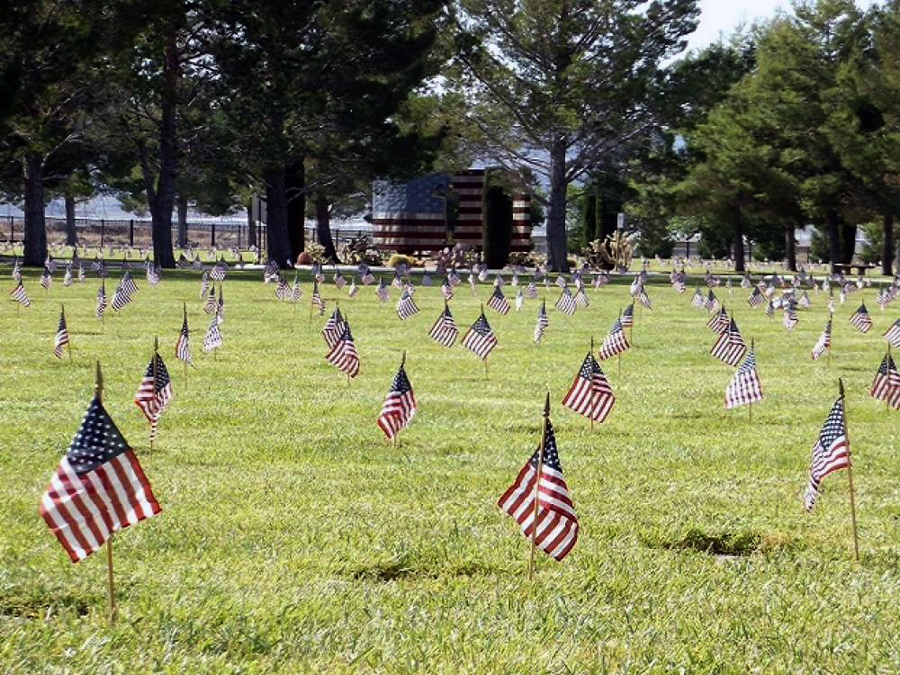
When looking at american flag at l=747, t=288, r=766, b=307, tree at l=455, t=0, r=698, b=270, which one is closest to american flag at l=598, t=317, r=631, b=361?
american flag at l=747, t=288, r=766, b=307

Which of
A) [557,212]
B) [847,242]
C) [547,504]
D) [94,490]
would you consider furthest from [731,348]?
[847,242]

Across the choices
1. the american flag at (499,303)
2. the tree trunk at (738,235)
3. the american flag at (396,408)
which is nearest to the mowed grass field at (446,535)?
the american flag at (396,408)

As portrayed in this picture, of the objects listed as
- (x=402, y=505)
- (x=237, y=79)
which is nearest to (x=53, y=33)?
(x=237, y=79)

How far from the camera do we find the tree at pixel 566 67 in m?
64.8

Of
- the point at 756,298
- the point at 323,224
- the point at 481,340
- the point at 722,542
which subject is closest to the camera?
the point at 722,542

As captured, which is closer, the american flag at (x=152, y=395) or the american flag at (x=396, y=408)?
the american flag at (x=152, y=395)

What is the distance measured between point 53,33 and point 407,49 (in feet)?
55.9

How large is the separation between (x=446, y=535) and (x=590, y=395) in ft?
16.4

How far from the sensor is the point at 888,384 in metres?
15.9

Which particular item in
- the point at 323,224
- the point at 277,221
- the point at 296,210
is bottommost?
the point at 323,224

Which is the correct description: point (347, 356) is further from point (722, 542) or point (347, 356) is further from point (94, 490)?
point (94, 490)

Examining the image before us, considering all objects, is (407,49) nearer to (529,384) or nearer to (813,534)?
(529,384)

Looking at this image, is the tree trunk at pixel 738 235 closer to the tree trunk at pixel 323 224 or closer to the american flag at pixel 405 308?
the tree trunk at pixel 323 224

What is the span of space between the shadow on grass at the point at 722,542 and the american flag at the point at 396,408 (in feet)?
12.4
